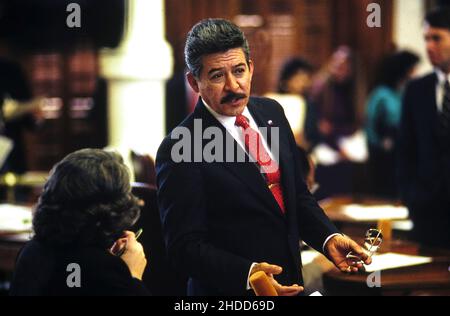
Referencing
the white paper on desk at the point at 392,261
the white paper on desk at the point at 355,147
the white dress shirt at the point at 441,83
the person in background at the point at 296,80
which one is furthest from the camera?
the white paper on desk at the point at 355,147

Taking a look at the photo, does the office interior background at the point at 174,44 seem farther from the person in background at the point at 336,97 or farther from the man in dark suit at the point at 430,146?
the man in dark suit at the point at 430,146

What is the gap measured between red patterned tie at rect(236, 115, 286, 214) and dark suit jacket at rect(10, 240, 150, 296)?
1.31 ft

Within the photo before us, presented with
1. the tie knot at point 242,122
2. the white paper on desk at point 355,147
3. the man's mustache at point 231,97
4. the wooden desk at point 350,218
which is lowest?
the white paper on desk at point 355,147

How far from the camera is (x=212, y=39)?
2111 millimetres

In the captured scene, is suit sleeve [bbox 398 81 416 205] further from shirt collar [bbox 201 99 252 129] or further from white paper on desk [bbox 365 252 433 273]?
shirt collar [bbox 201 99 252 129]

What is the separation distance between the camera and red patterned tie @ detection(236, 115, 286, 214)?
2227mm

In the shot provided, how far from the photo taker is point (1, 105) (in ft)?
18.4

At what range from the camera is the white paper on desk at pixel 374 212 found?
3.74m

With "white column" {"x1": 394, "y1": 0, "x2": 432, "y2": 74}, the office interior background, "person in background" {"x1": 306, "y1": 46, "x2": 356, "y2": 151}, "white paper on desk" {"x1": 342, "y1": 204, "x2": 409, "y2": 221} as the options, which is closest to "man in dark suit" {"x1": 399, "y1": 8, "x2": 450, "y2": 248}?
"white paper on desk" {"x1": 342, "y1": 204, "x2": 409, "y2": 221}

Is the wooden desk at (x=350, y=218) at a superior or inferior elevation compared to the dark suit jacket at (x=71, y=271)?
inferior

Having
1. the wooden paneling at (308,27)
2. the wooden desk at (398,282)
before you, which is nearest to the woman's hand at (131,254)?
the wooden desk at (398,282)

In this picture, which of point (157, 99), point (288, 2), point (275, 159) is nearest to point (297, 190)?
point (275, 159)

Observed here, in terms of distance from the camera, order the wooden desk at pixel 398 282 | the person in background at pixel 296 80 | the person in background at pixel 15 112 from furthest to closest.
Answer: the person in background at pixel 296 80 → the person in background at pixel 15 112 → the wooden desk at pixel 398 282
